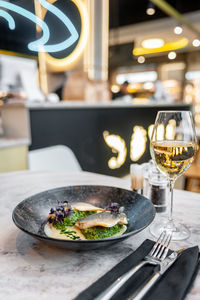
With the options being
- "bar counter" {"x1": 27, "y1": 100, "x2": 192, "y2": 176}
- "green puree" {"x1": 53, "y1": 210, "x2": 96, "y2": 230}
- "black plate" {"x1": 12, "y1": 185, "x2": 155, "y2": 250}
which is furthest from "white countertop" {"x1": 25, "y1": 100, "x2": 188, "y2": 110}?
"green puree" {"x1": 53, "y1": 210, "x2": 96, "y2": 230}

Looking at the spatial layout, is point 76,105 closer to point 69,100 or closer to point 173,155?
point 69,100

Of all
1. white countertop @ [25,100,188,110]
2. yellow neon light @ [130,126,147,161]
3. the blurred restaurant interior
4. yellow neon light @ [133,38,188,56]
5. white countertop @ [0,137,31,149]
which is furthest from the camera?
yellow neon light @ [133,38,188,56]

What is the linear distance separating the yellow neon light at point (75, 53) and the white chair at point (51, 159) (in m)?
0.86

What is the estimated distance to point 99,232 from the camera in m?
0.53

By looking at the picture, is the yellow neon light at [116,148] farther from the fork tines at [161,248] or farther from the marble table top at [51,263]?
the fork tines at [161,248]

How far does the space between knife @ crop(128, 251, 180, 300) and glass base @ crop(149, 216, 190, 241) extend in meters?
0.09

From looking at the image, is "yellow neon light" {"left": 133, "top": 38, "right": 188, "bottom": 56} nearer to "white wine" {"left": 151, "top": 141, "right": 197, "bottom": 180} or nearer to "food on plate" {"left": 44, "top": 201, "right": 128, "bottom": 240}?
"white wine" {"left": 151, "top": 141, "right": 197, "bottom": 180}

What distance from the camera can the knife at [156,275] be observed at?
0.38 metres

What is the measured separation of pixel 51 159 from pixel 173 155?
3.75 ft

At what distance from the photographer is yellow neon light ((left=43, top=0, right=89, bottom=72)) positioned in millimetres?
1916

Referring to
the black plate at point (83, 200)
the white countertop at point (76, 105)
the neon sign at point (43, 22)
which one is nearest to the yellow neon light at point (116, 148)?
the white countertop at point (76, 105)

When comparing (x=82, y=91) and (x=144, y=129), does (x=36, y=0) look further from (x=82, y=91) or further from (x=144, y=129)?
(x=144, y=129)

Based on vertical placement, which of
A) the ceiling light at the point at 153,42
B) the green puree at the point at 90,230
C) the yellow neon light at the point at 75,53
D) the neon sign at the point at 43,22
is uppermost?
the ceiling light at the point at 153,42

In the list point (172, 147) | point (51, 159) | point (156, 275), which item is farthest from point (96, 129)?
point (156, 275)
